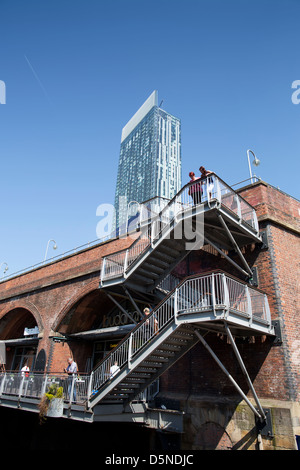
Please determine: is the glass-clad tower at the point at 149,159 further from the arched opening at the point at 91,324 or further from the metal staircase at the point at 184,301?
the metal staircase at the point at 184,301

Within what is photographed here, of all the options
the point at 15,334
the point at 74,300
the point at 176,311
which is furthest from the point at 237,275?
the point at 15,334

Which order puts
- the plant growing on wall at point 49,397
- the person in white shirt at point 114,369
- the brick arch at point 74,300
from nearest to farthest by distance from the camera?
the person in white shirt at point 114,369 → the plant growing on wall at point 49,397 → the brick arch at point 74,300

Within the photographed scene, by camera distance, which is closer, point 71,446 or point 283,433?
point 283,433

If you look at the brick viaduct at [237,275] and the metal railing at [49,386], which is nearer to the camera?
the brick viaduct at [237,275]

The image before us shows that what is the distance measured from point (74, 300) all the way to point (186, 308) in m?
9.74

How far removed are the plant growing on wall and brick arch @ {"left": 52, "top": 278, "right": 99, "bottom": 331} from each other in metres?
5.76

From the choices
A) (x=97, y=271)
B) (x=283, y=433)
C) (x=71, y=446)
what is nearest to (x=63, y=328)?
(x=97, y=271)

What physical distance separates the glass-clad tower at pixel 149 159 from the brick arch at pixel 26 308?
9517 centimetres

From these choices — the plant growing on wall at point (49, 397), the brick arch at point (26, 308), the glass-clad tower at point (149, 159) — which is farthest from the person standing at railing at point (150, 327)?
the glass-clad tower at point (149, 159)

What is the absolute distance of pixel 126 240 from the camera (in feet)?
53.5

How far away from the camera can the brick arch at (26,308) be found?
18.4 m

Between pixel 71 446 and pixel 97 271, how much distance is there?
754 cm

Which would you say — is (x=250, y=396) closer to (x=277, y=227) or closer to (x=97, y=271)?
(x=277, y=227)

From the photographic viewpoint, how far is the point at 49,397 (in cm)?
1064
